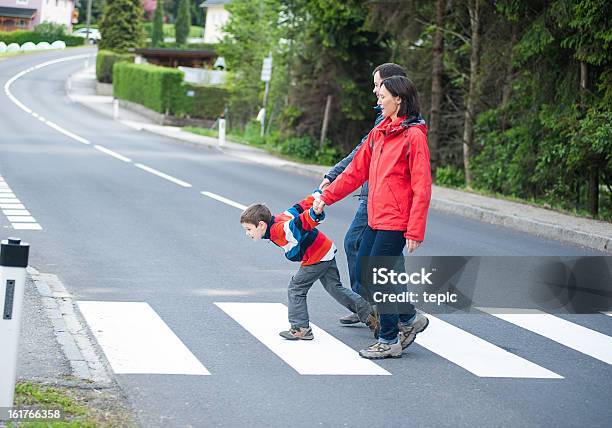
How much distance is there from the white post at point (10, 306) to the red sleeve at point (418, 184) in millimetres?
2695

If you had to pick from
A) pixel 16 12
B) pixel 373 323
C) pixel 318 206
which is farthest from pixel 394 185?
pixel 16 12

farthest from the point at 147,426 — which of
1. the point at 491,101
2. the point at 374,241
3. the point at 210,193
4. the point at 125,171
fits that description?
the point at 491,101

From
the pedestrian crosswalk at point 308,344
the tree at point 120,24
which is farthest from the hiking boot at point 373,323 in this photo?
the tree at point 120,24

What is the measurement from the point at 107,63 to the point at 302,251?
259ft

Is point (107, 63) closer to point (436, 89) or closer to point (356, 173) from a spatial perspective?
point (436, 89)

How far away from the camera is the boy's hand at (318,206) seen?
316 inches

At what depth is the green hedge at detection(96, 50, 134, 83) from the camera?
85.2 metres

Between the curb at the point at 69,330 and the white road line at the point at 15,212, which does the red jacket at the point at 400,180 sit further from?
the white road line at the point at 15,212

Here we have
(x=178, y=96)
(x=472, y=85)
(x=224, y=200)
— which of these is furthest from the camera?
(x=178, y=96)

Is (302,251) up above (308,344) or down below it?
above

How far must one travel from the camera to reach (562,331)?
380 inches

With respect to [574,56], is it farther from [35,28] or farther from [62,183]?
[35,28]

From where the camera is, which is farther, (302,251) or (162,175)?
(162,175)

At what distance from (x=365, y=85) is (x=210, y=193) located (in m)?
16.5
